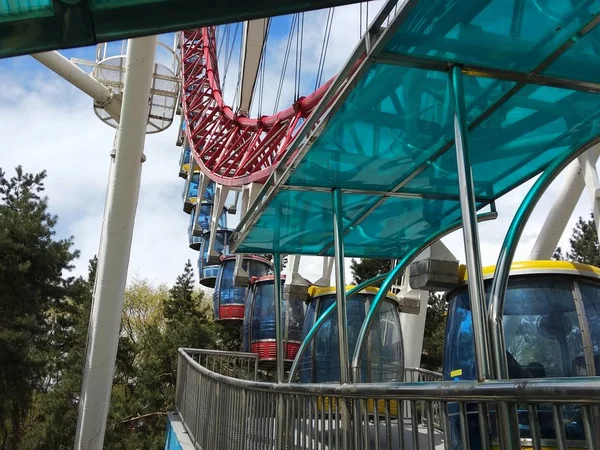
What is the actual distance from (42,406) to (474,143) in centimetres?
2364

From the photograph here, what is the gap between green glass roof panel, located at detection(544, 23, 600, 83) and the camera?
2.70 metres

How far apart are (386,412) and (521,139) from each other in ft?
6.11

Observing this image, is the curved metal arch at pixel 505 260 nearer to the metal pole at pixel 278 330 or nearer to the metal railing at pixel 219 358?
the metal pole at pixel 278 330

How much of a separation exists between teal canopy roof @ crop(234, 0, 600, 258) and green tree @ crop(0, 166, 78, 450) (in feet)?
55.1

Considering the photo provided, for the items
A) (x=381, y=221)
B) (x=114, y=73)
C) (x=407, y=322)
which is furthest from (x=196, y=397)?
(x=114, y=73)

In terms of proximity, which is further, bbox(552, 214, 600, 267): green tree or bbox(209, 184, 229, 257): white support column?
bbox(552, 214, 600, 267): green tree

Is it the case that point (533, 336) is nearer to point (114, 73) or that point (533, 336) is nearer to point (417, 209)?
point (417, 209)

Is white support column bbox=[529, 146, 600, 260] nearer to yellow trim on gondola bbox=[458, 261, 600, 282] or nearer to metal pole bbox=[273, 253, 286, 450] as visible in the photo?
metal pole bbox=[273, 253, 286, 450]

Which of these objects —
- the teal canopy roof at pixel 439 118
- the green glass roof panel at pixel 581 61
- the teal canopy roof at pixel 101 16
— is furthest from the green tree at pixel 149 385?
the teal canopy roof at pixel 101 16

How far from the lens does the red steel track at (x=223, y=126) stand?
19156 mm

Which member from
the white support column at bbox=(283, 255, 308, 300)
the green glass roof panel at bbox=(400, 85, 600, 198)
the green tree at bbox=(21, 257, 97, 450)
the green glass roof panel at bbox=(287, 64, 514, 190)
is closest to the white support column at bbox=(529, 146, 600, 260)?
the white support column at bbox=(283, 255, 308, 300)

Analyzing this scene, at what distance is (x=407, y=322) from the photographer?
13320 millimetres

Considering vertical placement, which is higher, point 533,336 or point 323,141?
point 323,141

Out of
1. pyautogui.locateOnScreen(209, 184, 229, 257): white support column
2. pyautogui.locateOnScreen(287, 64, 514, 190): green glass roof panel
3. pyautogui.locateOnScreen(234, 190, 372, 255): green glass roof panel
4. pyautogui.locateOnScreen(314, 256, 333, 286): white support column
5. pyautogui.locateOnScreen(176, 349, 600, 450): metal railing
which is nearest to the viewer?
pyautogui.locateOnScreen(176, 349, 600, 450): metal railing
